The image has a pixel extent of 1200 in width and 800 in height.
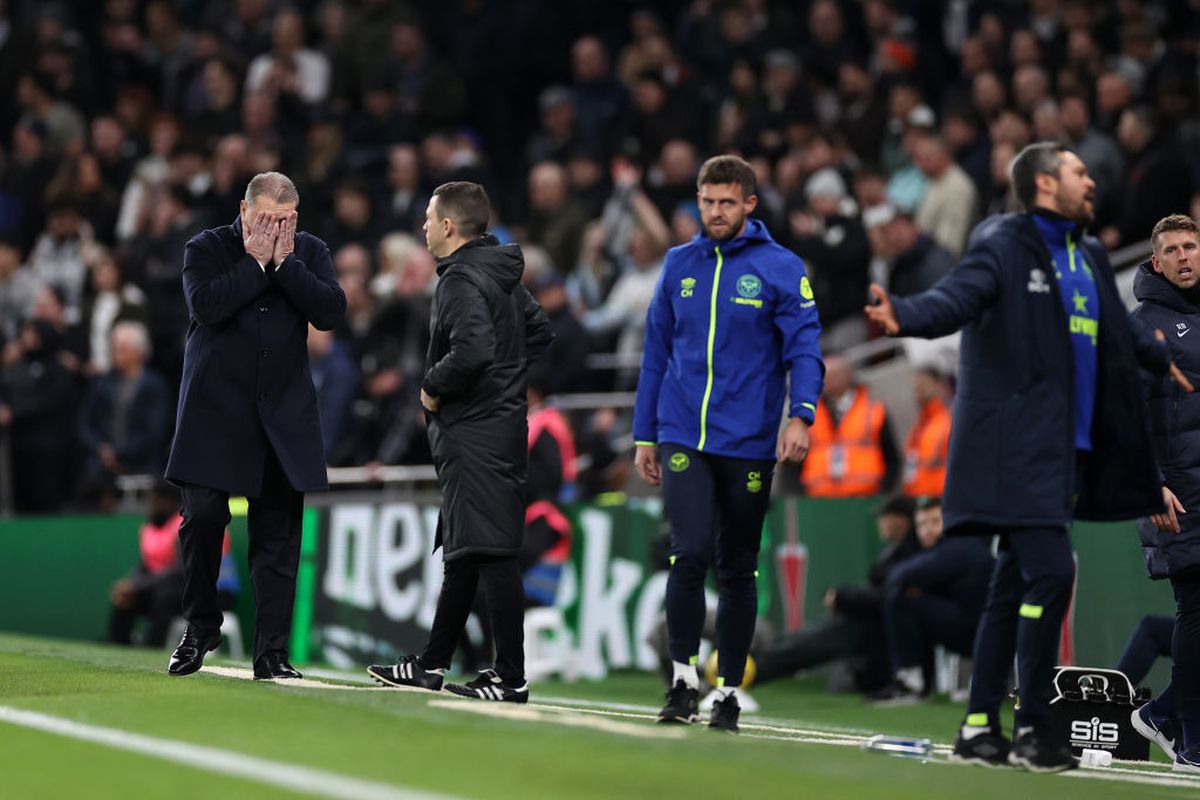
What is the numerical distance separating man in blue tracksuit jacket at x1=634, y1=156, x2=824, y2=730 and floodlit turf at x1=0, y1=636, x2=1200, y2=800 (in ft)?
1.63

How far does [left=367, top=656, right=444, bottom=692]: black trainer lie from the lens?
884cm

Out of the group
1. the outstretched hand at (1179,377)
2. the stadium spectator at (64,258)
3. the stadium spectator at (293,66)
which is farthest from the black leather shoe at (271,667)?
the stadium spectator at (293,66)

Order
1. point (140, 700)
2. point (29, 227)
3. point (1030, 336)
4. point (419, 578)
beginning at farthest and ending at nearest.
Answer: point (29, 227)
point (419, 578)
point (140, 700)
point (1030, 336)

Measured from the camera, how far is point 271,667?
8.88 m

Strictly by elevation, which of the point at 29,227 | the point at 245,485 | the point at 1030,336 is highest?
the point at 29,227

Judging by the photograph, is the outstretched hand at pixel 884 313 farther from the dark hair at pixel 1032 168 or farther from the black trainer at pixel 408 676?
the black trainer at pixel 408 676

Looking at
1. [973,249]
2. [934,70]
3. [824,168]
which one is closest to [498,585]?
[973,249]

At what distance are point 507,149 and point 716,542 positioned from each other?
14.5 metres

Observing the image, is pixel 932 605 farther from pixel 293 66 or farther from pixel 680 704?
pixel 293 66

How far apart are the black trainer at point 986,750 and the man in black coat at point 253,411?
315 cm

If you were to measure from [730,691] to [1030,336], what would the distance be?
2027mm

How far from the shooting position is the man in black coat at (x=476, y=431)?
341 inches

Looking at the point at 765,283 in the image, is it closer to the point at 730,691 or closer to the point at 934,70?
the point at 730,691

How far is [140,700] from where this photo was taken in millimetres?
7809
